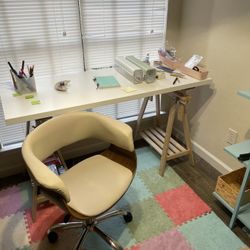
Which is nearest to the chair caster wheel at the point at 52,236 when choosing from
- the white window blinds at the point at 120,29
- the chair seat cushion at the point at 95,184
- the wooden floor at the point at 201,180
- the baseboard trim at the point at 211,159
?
the chair seat cushion at the point at 95,184

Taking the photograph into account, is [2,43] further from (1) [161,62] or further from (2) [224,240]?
(2) [224,240]

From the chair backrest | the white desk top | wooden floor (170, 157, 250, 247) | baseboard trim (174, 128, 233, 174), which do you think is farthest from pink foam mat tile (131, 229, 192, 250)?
the white desk top

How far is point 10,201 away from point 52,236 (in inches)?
20.7

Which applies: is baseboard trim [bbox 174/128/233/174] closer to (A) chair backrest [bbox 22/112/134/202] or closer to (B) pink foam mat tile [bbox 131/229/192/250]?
(B) pink foam mat tile [bbox 131/229/192/250]

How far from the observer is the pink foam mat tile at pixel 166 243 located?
4.78 feet

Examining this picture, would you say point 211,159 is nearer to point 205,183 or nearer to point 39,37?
point 205,183

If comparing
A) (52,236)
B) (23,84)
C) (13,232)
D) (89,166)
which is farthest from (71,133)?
(13,232)

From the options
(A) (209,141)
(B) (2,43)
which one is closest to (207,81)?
(A) (209,141)

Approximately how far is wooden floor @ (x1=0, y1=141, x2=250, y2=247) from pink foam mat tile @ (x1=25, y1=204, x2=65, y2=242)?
407 millimetres

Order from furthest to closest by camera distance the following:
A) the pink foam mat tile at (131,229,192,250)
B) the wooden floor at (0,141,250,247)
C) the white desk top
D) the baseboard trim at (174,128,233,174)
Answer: the baseboard trim at (174,128,233,174)
the wooden floor at (0,141,250,247)
the pink foam mat tile at (131,229,192,250)
the white desk top

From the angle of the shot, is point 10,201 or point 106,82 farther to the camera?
point 10,201

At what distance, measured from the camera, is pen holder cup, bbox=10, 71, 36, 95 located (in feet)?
4.86

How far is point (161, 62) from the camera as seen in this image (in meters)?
2.00

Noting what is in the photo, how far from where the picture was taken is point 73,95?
1517 mm
